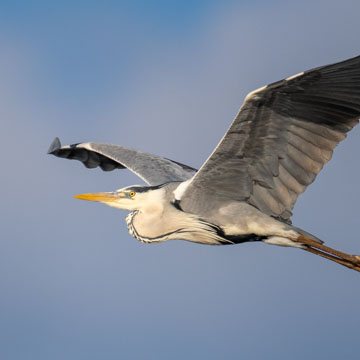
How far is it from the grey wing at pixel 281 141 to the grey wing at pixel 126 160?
156 centimetres

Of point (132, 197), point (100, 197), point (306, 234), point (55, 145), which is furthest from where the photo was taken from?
point (55, 145)

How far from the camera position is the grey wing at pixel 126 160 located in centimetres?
1017

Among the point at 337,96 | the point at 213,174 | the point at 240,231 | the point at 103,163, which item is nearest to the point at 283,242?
the point at 240,231

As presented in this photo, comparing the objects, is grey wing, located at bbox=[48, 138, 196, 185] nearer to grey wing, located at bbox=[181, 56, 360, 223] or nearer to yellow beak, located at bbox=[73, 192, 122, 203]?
yellow beak, located at bbox=[73, 192, 122, 203]

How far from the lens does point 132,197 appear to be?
8.92m

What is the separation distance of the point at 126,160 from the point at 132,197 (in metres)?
1.90

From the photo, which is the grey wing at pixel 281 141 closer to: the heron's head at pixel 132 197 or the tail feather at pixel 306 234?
the tail feather at pixel 306 234

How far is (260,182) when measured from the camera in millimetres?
8453

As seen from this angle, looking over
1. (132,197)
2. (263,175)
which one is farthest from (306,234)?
(132,197)

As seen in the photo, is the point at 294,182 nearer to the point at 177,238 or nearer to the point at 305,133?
the point at 305,133

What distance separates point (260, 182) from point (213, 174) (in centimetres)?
53

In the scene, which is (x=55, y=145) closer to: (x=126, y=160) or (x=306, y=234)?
(x=126, y=160)

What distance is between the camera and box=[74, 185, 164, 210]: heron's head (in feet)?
28.9

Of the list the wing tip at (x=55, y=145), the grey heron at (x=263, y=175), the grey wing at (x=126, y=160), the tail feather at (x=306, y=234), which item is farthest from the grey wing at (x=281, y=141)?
the wing tip at (x=55, y=145)
